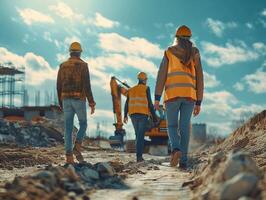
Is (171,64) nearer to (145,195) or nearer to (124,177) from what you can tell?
(124,177)

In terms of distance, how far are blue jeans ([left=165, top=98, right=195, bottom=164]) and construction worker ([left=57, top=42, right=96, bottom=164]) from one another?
1404 mm

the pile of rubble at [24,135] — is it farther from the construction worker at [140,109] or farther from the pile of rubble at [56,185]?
the pile of rubble at [56,185]

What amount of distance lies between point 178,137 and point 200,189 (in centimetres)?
344

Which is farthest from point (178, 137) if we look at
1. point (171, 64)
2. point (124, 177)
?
point (124, 177)

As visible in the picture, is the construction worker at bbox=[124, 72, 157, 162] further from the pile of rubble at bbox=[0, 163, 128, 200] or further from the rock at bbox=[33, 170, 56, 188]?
the rock at bbox=[33, 170, 56, 188]

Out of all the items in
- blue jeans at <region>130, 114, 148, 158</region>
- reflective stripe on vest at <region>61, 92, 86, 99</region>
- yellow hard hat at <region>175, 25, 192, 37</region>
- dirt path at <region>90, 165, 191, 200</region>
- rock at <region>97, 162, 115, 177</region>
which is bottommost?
dirt path at <region>90, 165, 191, 200</region>

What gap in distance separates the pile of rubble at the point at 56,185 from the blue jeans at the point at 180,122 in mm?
2154

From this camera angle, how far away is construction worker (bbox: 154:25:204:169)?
7445mm

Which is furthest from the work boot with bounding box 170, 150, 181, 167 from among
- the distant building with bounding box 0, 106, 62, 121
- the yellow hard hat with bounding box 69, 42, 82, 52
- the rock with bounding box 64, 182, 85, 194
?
the distant building with bounding box 0, 106, 62, 121

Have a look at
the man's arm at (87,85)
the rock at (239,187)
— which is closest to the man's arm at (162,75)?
the man's arm at (87,85)

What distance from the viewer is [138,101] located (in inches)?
415

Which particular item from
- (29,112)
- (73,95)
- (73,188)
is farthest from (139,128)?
(29,112)

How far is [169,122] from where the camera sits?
25.3ft

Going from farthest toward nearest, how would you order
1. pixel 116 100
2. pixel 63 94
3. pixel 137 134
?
1. pixel 116 100
2. pixel 137 134
3. pixel 63 94
